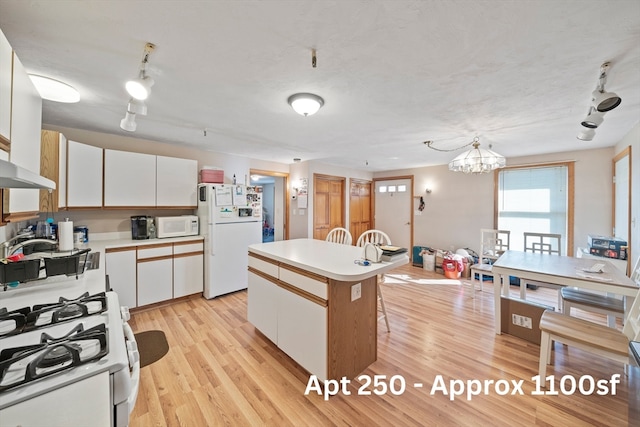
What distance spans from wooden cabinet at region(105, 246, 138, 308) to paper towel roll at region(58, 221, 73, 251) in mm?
567

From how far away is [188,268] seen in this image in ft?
11.0

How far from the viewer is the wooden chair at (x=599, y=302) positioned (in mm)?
2000

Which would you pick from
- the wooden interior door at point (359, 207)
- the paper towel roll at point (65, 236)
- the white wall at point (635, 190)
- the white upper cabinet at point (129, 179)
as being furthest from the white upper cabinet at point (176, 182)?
the white wall at point (635, 190)

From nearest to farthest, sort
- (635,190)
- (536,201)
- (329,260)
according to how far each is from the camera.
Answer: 1. (329,260)
2. (635,190)
3. (536,201)

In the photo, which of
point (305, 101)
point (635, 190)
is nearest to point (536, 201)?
point (635, 190)

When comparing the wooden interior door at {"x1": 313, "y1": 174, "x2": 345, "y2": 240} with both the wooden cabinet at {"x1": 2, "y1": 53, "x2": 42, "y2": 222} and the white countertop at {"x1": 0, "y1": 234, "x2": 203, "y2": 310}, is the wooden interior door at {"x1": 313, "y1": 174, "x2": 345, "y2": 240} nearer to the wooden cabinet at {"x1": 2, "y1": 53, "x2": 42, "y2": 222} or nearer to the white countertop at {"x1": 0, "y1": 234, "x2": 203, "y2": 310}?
the white countertop at {"x1": 0, "y1": 234, "x2": 203, "y2": 310}

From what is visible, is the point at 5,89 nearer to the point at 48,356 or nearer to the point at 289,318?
the point at 48,356

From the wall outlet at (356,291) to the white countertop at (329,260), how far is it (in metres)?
0.17

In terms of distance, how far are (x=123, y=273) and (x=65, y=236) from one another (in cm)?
82

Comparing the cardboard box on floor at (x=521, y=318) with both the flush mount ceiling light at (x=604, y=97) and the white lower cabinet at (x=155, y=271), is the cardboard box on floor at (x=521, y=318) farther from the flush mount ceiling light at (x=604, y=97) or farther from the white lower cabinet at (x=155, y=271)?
the white lower cabinet at (x=155, y=271)

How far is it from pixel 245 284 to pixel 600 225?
5.45 meters

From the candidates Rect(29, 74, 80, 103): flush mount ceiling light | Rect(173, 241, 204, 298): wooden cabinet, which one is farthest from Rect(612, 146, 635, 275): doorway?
Rect(29, 74, 80, 103): flush mount ceiling light

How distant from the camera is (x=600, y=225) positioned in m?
3.66

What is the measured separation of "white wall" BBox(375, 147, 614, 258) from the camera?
365 cm
